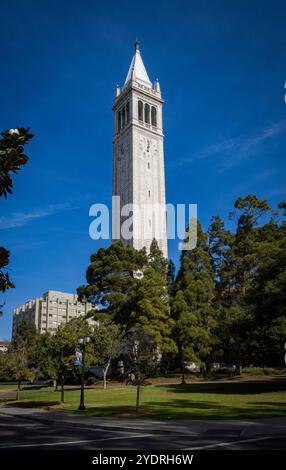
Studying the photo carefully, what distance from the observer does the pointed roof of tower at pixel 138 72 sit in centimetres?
8331

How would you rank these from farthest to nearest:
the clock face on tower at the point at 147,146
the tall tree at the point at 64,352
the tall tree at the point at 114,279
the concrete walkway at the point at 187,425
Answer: the clock face on tower at the point at 147,146
the tall tree at the point at 114,279
the tall tree at the point at 64,352
the concrete walkway at the point at 187,425

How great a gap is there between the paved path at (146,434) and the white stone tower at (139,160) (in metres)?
53.3

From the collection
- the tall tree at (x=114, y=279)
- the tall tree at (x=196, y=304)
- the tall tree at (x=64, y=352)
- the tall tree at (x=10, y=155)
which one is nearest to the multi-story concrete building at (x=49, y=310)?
the tall tree at (x=114, y=279)

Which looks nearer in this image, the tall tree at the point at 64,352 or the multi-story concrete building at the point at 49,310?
the tall tree at the point at 64,352

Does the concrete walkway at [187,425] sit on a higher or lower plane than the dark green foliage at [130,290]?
lower

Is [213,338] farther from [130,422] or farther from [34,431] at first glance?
[34,431]

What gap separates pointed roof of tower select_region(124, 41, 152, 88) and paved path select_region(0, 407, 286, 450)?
75488mm

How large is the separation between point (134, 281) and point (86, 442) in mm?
37731

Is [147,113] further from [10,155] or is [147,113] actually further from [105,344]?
[10,155]

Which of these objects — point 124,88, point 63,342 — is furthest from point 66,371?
point 124,88

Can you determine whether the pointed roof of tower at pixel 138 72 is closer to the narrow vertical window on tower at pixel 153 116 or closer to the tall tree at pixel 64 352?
the narrow vertical window on tower at pixel 153 116

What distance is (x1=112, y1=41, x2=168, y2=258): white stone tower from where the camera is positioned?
70875mm

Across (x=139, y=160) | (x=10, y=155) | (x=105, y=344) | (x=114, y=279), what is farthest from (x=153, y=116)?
(x=10, y=155)
